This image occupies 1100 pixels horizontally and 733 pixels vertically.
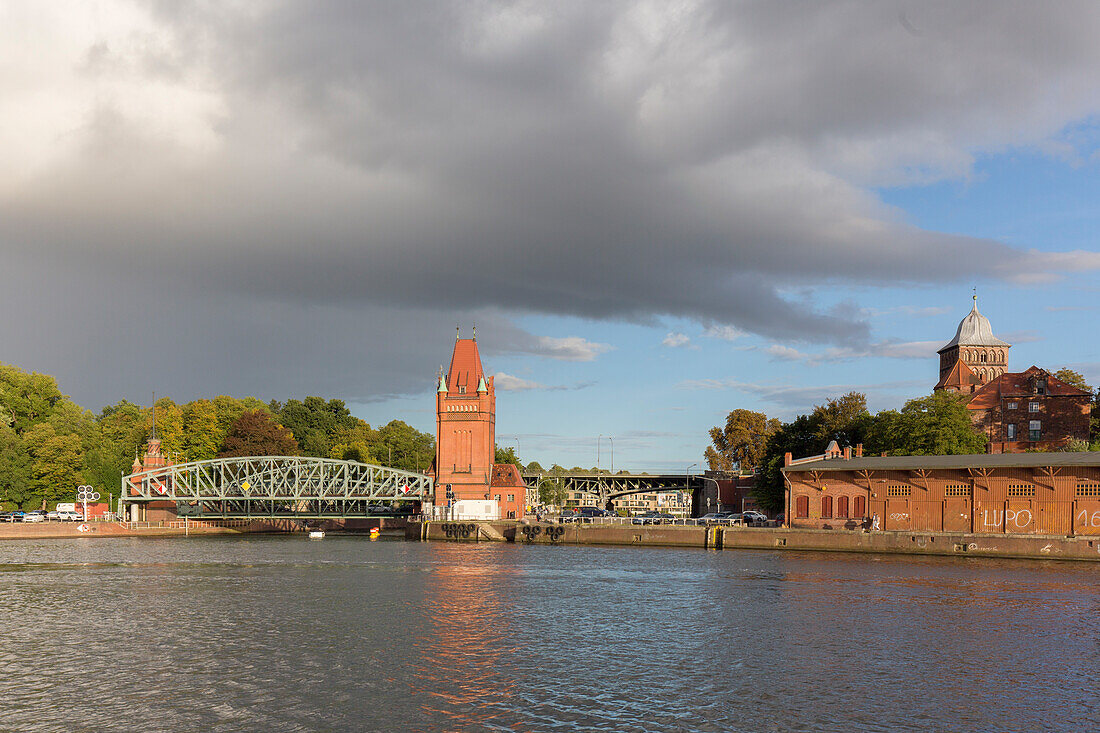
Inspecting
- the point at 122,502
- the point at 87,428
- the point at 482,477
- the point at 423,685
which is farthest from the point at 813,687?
the point at 87,428

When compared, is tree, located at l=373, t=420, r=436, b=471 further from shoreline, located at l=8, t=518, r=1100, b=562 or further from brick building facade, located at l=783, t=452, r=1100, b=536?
brick building facade, located at l=783, t=452, r=1100, b=536

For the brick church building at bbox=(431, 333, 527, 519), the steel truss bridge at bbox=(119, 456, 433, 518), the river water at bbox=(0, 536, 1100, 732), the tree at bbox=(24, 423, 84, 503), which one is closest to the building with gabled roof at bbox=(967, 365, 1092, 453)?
the river water at bbox=(0, 536, 1100, 732)

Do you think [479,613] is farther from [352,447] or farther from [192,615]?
[352,447]

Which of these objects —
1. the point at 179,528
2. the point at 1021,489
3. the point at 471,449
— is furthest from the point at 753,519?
the point at 179,528

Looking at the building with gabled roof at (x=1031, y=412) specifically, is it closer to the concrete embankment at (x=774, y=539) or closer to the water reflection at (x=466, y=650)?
the concrete embankment at (x=774, y=539)

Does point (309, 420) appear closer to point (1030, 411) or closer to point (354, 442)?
point (354, 442)

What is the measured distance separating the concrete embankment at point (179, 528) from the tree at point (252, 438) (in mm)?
10472

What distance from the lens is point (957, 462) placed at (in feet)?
271

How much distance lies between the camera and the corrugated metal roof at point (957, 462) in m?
77.3

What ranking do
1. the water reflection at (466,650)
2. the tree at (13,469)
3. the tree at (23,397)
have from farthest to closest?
the tree at (23,397)
the tree at (13,469)
the water reflection at (466,650)

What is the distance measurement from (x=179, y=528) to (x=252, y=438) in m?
19.0

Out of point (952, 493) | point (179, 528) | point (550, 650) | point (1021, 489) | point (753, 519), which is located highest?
point (1021, 489)

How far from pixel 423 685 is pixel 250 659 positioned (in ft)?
27.0

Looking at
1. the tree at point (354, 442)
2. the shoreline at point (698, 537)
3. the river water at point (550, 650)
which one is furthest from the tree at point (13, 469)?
the river water at point (550, 650)
